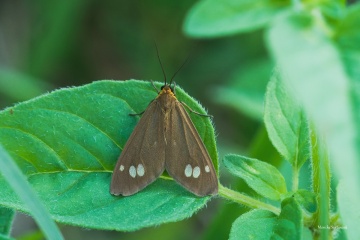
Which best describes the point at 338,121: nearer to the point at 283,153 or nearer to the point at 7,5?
the point at 283,153

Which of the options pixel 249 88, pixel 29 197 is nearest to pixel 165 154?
pixel 29 197

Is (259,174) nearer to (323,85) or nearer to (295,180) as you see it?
(295,180)

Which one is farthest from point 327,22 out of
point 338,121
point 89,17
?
point 89,17

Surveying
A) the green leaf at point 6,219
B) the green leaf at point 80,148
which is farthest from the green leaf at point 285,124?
the green leaf at point 6,219

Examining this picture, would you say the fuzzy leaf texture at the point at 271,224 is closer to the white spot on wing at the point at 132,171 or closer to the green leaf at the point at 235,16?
the white spot on wing at the point at 132,171

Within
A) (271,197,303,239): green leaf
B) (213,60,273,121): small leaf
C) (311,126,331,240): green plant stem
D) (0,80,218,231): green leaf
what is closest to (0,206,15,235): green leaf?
(0,80,218,231): green leaf

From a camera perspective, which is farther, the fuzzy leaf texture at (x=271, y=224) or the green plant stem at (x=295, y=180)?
the green plant stem at (x=295, y=180)
